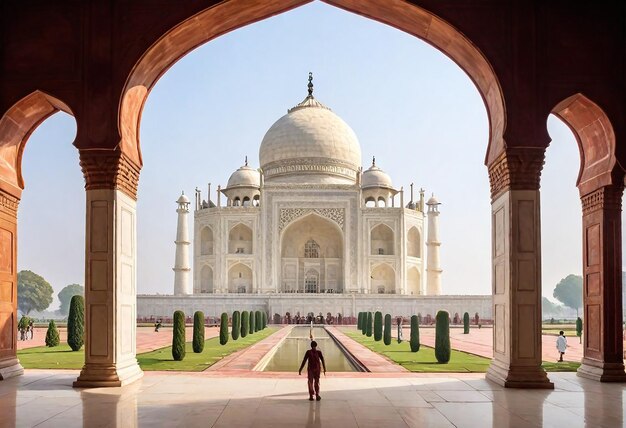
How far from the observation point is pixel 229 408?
18.9ft

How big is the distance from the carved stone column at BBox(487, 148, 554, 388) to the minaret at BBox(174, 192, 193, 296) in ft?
81.3

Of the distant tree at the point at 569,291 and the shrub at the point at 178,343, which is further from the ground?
the shrub at the point at 178,343

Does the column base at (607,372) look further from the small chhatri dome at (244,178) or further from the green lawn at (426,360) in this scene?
the small chhatri dome at (244,178)

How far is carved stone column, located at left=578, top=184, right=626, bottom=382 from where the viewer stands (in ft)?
24.6

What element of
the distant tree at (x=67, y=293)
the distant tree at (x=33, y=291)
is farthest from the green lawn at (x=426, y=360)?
the distant tree at (x=67, y=293)

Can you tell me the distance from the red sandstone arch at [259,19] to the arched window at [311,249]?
24301 millimetres

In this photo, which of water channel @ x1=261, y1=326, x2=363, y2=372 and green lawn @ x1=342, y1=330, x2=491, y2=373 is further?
water channel @ x1=261, y1=326, x2=363, y2=372

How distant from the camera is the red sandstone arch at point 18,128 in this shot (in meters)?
7.38

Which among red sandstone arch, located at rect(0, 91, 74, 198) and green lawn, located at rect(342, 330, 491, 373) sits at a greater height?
red sandstone arch, located at rect(0, 91, 74, 198)

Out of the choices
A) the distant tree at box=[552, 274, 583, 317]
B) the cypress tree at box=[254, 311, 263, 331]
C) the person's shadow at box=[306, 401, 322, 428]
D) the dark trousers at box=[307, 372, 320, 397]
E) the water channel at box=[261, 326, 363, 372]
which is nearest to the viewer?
the person's shadow at box=[306, 401, 322, 428]

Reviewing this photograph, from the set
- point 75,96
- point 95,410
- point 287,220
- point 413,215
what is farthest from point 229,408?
point 413,215

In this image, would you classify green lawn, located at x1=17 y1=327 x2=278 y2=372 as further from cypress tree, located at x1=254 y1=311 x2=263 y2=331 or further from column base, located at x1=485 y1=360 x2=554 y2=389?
cypress tree, located at x1=254 y1=311 x2=263 y2=331

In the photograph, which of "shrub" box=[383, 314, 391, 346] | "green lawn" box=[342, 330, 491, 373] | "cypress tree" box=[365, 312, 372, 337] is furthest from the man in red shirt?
"cypress tree" box=[365, 312, 372, 337]

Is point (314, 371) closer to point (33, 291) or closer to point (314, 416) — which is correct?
point (314, 416)
